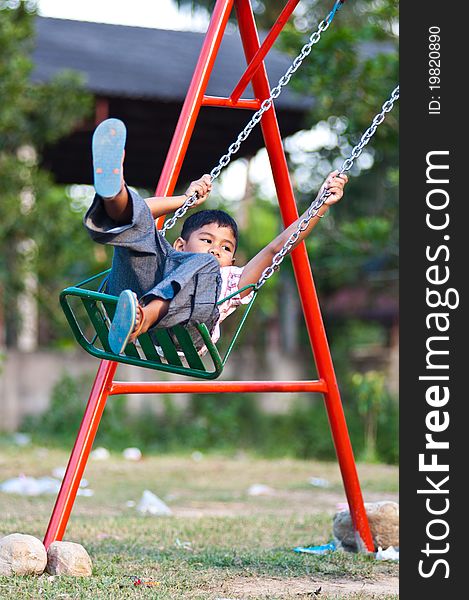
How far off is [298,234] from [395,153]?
914cm

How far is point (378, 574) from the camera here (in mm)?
4020

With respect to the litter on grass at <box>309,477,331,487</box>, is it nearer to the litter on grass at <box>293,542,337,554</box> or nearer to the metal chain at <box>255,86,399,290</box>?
the litter on grass at <box>293,542,337,554</box>

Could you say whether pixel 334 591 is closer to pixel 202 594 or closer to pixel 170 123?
pixel 202 594

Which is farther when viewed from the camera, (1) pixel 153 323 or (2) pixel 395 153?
(2) pixel 395 153

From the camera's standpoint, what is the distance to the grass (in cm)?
362

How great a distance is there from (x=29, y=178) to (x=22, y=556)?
7.51 metres

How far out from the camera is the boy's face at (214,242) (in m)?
3.83

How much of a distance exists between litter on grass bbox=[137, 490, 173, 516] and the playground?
0.09ft

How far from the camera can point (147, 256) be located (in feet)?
11.2

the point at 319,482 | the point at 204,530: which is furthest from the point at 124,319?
the point at 319,482

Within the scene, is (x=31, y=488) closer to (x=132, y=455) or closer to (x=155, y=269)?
(x=132, y=455)

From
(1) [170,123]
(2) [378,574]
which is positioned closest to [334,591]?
(2) [378,574]

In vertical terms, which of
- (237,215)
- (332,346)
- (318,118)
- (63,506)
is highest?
(237,215)

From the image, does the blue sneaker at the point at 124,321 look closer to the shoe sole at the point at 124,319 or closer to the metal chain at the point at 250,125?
the shoe sole at the point at 124,319
